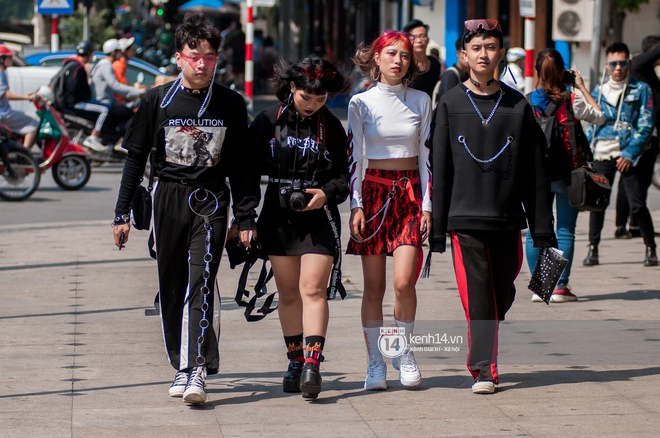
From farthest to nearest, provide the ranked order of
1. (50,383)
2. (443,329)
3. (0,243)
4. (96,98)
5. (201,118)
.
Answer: (96,98) → (0,243) → (443,329) → (50,383) → (201,118)

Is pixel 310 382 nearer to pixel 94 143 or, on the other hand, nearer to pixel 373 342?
pixel 373 342

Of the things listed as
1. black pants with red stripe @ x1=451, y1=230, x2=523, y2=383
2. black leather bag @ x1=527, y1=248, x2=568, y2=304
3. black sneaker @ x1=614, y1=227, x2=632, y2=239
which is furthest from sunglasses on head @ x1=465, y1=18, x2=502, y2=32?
black sneaker @ x1=614, y1=227, x2=632, y2=239

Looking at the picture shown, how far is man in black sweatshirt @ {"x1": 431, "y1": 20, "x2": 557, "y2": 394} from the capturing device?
601 centimetres

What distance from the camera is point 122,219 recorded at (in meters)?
5.89

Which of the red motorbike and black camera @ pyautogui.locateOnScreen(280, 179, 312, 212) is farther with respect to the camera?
the red motorbike

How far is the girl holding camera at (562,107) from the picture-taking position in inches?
322

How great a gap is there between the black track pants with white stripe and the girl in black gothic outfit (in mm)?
265

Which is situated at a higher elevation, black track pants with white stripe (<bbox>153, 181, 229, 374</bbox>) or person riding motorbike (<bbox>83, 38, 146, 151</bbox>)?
person riding motorbike (<bbox>83, 38, 146, 151</bbox>)

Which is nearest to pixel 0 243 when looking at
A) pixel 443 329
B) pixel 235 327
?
pixel 235 327

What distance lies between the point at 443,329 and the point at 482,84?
2.11m

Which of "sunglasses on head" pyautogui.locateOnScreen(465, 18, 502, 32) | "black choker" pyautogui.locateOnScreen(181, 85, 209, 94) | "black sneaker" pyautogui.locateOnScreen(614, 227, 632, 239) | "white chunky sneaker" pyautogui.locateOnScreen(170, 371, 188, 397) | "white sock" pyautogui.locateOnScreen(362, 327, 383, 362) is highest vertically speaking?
"sunglasses on head" pyautogui.locateOnScreen(465, 18, 502, 32)

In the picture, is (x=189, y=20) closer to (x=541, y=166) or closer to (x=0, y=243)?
(x=541, y=166)

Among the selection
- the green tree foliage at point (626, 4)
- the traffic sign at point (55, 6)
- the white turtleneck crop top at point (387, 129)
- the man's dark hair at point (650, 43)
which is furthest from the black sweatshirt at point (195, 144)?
the green tree foliage at point (626, 4)

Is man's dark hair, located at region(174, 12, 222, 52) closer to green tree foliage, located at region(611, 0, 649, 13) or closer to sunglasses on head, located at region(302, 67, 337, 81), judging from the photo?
sunglasses on head, located at region(302, 67, 337, 81)
